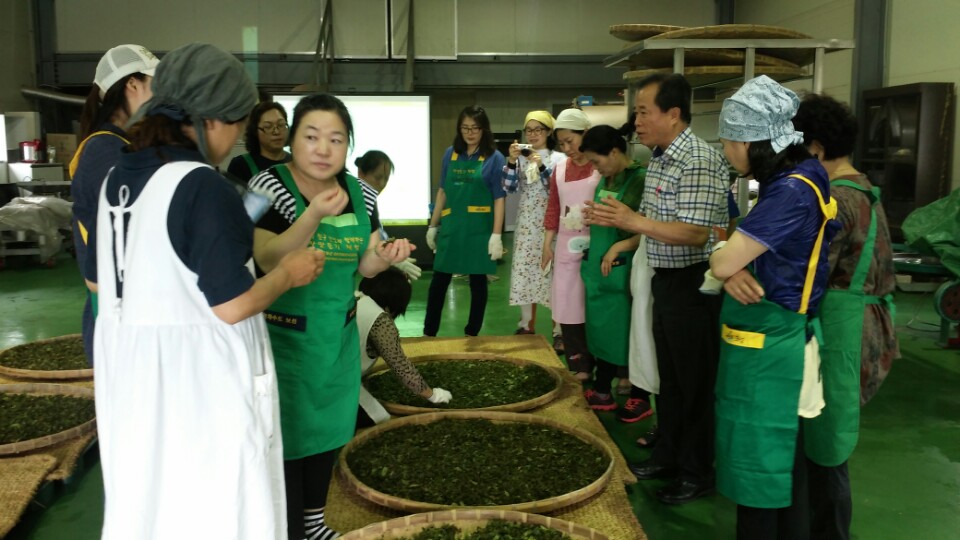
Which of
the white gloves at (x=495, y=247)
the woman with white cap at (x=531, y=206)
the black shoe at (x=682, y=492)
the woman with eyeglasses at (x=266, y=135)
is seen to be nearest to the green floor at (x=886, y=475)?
the black shoe at (x=682, y=492)

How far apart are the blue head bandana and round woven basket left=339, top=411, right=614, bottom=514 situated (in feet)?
4.11

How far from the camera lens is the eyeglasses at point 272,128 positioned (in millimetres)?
3500

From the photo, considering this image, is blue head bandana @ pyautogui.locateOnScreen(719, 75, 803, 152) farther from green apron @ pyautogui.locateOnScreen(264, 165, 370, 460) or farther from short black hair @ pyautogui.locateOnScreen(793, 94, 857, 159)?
green apron @ pyautogui.locateOnScreen(264, 165, 370, 460)

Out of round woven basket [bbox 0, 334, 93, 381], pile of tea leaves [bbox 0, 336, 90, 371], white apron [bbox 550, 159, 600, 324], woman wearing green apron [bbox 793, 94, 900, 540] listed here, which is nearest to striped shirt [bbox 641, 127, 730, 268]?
woman wearing green apron [bbox 793, 94, 900, 540]

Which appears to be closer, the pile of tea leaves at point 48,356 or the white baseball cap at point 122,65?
the white baseball cap at point 122,65

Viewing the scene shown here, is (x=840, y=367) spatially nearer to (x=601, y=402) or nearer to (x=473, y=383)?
(x=601, y=402)

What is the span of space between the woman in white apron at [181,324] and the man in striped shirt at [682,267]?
5.07 ft

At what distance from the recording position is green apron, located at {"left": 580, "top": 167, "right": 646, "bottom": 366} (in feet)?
11.6

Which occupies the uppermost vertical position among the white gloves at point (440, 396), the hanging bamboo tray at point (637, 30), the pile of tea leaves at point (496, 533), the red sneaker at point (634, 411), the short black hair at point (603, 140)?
the hanging bamboo tray at point (637, 30)

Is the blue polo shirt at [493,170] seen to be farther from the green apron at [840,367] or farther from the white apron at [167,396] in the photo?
the white apron at [167,396]

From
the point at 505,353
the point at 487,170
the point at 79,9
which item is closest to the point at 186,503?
the point at 505,353

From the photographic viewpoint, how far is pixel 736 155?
2.15 m

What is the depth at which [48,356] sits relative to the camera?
4.20 meters

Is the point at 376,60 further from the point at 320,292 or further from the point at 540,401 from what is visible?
the point at 320,292
